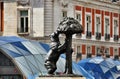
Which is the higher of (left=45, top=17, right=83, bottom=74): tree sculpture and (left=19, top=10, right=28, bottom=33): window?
(left=45, top=17, right=83, bottom=74): tree sculpture

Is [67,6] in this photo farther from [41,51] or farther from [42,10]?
[41,51]

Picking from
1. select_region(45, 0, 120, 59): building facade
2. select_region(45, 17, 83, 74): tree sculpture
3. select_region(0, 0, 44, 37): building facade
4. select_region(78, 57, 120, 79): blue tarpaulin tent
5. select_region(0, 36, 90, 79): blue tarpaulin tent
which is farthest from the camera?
select_region(45, 0, 120, 59): building facade

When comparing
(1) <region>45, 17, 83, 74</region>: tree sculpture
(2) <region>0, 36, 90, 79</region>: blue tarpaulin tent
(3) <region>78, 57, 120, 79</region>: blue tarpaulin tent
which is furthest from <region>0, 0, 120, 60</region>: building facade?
(1) <region>45, 17, 83, 74</region>: tree sculpture

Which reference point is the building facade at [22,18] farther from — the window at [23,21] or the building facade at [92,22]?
the building facade at [92,22]

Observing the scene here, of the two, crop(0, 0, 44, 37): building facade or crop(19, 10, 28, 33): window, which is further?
crop(19, 10, 28, 33): window

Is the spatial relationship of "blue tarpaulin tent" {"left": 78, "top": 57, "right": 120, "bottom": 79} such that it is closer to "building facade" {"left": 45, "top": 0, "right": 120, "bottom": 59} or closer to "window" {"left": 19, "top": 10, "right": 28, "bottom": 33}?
"building facade" {"left": 45, "top": 0, "right": 120, "bottom": 59}

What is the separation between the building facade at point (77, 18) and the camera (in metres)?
57.6

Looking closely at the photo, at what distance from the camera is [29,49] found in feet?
150

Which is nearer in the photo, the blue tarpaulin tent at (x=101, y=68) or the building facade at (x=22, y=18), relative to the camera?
the blue tarpaulin tent at (x=101, y=68)

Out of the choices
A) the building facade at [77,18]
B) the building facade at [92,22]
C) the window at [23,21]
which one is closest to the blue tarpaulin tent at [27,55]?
the building facade at [77,18]

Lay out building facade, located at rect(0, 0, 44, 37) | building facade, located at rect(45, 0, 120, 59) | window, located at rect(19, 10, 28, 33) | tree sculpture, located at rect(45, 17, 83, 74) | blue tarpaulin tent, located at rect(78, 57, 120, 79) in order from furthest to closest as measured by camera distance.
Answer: building facade, located at rect(45, 0, 120, 59)
window, located at rect(19, 10, 28, 33)
building facade, located at rect(0, 0, 44, 37)
blue tarpaulin tent, located at rect(78, 57, 120, 79)
tree sculpture, located at rect(45, 17, 83, 74)

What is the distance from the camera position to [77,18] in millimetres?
62438

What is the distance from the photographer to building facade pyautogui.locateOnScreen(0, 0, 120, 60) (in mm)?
57594

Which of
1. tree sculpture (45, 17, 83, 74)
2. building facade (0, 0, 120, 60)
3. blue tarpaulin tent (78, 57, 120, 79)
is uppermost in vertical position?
tree sculpture (45, 17, 83, 74)
